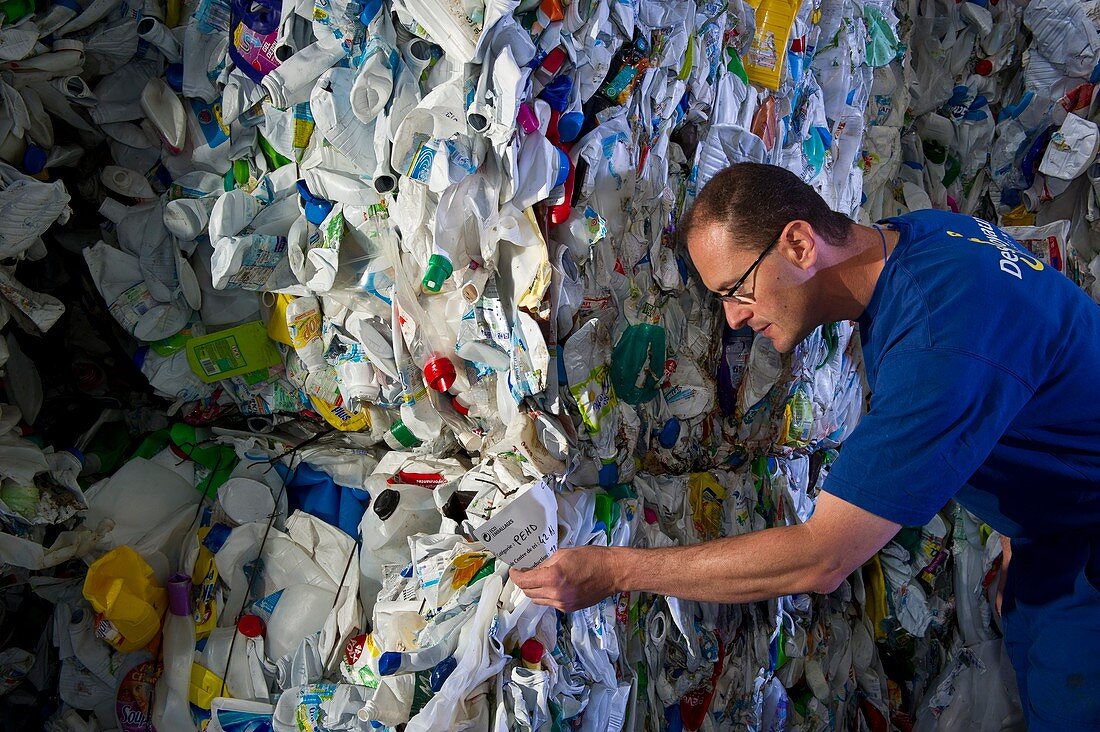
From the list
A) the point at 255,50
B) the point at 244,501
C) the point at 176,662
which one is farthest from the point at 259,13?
the point at 176,662

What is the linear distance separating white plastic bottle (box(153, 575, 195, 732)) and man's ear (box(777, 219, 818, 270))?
1.45 metres

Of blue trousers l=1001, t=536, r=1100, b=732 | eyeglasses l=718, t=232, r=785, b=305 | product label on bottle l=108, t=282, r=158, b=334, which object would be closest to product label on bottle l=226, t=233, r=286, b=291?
product label on bottle l=108, t=282, r=158, b=334

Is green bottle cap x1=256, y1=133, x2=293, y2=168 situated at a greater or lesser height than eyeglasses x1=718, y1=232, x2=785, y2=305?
lesser

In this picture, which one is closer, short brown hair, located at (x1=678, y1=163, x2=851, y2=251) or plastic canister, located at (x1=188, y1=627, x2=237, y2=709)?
short brown hair, located at (x1=678, y1=163, x2=851, y2=251)

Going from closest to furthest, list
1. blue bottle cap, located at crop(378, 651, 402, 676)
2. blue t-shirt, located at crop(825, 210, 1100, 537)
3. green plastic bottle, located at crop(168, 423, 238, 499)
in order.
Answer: blue t-shirt, located at crop(825, 210, 1100, 537) < blue bottle cap, located at crop(378, 651, 402, 676) < green plastic bottle, located at crop(168, 423, 238, 499)

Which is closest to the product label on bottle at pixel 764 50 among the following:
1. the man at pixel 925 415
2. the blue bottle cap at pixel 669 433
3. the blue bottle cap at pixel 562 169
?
the man at pixel 925 415

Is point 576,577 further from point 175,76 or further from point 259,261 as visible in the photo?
point 175,76

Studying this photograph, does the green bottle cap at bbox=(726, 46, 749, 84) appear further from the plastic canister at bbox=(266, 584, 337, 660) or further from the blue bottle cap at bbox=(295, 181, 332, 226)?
the plastic canister at bbox=(266, 584, 337, 660)

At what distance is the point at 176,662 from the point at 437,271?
106 cm

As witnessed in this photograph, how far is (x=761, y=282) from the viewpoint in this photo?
145cm

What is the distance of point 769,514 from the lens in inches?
85.0

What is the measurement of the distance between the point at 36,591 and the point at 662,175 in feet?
5.40

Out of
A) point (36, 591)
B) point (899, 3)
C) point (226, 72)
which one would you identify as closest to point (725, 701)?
point (36, 591)

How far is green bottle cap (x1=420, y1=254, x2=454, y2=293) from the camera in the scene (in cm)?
155
